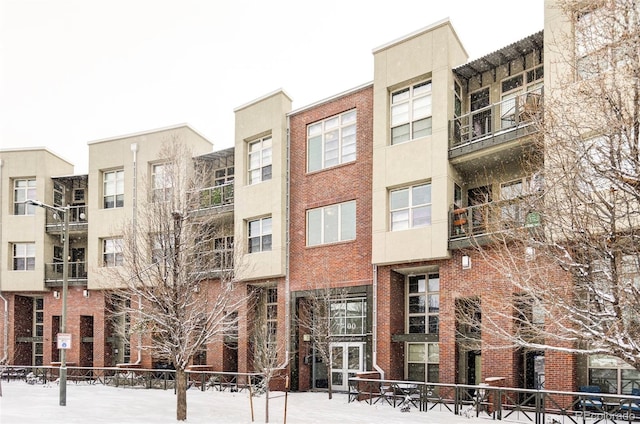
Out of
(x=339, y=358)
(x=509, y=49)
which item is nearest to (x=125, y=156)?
(x=339, y=358)

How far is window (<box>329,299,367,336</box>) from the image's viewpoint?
73.7 feet

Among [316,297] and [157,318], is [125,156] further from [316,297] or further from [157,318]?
[157,318]

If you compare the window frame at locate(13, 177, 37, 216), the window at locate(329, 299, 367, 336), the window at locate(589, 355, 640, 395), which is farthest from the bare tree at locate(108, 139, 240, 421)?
the window frame at locate(13, 177, 37, 216)

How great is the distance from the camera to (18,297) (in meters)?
32.5

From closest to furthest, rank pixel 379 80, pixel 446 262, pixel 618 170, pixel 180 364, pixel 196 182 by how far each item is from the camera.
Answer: pixel 618 170 < pixel 180 364 < pixel 196 182 < pixel 446 262 < pixel 379 80

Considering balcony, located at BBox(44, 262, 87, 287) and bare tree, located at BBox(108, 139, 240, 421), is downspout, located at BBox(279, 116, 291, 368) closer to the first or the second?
bare tree, located at BBox(108, 139, 240, 421)

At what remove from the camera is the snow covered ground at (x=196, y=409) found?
1555cm

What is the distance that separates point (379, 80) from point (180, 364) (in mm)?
12051

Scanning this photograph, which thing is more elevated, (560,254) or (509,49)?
(509,49)


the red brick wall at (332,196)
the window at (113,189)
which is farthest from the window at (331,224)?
the window at (113,189)

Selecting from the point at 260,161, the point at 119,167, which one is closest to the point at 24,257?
the point at 119,167

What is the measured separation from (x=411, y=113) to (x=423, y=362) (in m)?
8.72

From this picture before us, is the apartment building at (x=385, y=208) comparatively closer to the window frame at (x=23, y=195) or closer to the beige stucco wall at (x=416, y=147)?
the beige stucco wall at (x=416, y=147)

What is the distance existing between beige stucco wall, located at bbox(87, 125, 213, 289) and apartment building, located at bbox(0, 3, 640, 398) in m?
0.13
